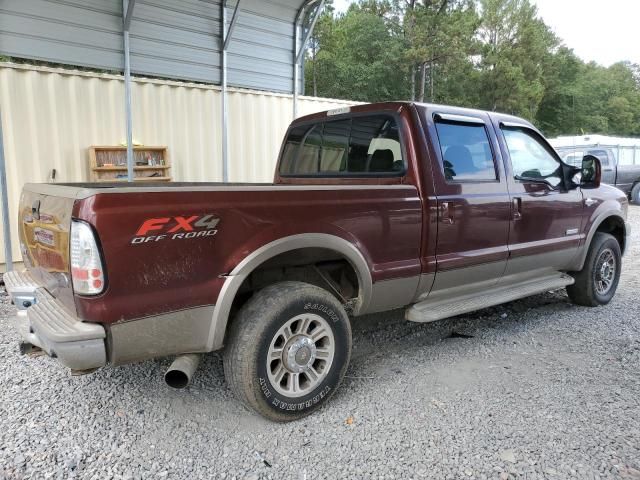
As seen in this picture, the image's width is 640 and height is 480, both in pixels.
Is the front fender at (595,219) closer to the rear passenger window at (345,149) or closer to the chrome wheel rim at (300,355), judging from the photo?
the rear passenger window at (345,149)

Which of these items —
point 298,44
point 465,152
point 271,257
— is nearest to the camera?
point 271,257

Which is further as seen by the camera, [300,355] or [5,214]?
[5,214]

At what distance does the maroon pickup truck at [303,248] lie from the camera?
235 centimetres

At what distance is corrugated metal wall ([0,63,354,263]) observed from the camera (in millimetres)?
6035

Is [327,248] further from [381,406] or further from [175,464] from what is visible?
[175,464]

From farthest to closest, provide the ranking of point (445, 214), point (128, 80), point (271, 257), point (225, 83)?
point (225, 83), point (128, 80), point (445, 214), point (271, 257)

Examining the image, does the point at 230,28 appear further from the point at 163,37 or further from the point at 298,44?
the point at 298,44

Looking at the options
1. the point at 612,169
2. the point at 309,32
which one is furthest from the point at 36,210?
the point at 612,169

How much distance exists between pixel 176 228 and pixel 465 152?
246 centimetres

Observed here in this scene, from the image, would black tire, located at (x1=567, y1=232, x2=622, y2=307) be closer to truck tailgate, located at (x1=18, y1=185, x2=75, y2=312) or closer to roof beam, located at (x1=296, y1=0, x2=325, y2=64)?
truck tailgate, located at (x1=18, y1=185, x2=75, y2=312)

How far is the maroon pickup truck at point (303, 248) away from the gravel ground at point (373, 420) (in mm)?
329

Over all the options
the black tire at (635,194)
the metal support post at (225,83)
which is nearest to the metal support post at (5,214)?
the metal support post at (225,83)

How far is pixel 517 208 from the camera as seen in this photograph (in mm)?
4145

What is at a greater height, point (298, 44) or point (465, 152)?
point (298, 44)
